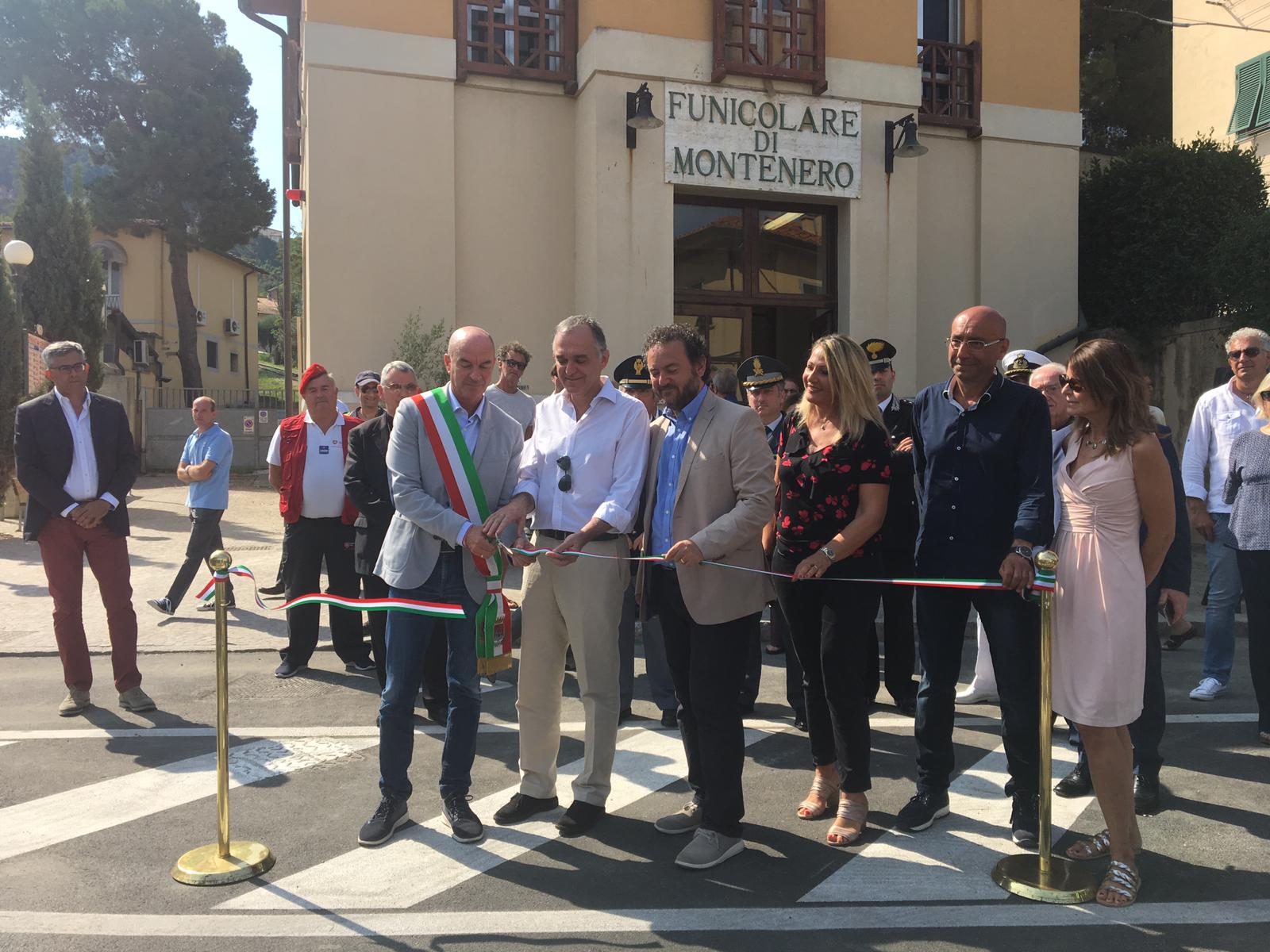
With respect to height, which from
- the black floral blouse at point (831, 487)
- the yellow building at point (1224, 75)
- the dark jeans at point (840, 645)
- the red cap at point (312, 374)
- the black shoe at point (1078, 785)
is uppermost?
the yellow building at point (1224, 75)

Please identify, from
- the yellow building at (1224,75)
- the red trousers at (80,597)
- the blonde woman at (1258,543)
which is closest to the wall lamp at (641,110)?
the red trousers at (80,597)

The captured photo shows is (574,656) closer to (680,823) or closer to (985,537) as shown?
(680,823)

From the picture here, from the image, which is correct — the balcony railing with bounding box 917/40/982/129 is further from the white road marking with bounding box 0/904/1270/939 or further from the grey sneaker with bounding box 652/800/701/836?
the white road marking with bounding box 0/904/1270/939

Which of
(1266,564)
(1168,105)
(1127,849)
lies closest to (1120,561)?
(1127,849)

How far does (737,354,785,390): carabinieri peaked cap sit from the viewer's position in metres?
5.73

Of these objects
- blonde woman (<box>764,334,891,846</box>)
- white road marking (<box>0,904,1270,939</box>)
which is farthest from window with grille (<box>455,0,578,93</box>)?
white road marking (<box>0,904,1270,939</box>)

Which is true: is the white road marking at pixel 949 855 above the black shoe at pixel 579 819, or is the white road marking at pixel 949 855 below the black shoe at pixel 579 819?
below

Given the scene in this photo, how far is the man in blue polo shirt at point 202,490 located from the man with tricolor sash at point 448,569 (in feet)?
15.5

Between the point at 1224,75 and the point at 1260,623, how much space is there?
1780cm

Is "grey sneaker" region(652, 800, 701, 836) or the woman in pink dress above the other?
the woman in pink dress

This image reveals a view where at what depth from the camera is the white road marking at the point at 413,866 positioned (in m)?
3.71

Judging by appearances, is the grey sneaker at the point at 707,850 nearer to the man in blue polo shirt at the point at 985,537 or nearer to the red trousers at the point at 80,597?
the man in blue polo shirt at the point at 985,537

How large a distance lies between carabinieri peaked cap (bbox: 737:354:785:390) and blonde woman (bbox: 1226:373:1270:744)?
2.50 metres

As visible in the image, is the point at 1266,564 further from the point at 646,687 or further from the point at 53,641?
the point at 53,641
